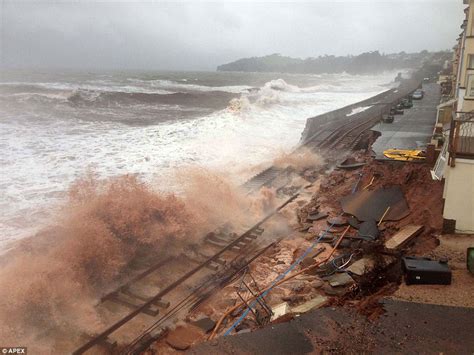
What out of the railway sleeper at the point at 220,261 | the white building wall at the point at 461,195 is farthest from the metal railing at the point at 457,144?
the railway sleeper at the point at 220,261

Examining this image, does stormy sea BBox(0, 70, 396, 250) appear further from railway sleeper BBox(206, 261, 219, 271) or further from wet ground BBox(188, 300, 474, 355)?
wet ground BBox(188, 300, 474, 355)

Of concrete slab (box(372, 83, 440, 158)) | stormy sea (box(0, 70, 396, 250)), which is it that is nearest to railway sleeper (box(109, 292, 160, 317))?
stormy sea (box(0, 70, 396, 250))

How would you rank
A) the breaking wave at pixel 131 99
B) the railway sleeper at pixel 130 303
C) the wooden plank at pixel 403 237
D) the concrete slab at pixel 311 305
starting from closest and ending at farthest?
the concrete slab at pixel 311 305 < the railway sleeper at pixel 130 303 < the wooden plank at pixel 403 237 < the breaking wave at pixel 131 99

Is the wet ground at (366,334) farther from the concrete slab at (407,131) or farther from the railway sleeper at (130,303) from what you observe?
the concrete slab at (407,131)

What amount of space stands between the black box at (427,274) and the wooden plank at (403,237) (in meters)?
1.84

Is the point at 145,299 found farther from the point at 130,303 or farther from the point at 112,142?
the point at 112,142

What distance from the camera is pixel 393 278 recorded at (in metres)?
7.45

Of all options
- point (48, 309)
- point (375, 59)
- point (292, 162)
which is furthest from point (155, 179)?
point (375, 59)

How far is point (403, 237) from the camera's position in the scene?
912 cm

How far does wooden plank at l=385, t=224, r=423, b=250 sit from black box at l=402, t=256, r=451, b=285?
184 cm

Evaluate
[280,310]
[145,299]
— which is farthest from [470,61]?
[145,299]

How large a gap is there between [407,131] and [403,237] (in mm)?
13152

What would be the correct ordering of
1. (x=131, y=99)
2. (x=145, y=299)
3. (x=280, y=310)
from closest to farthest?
(x=280, y=310), (x=145, y=299), (x=131, y=99)

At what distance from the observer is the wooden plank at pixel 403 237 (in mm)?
8875
